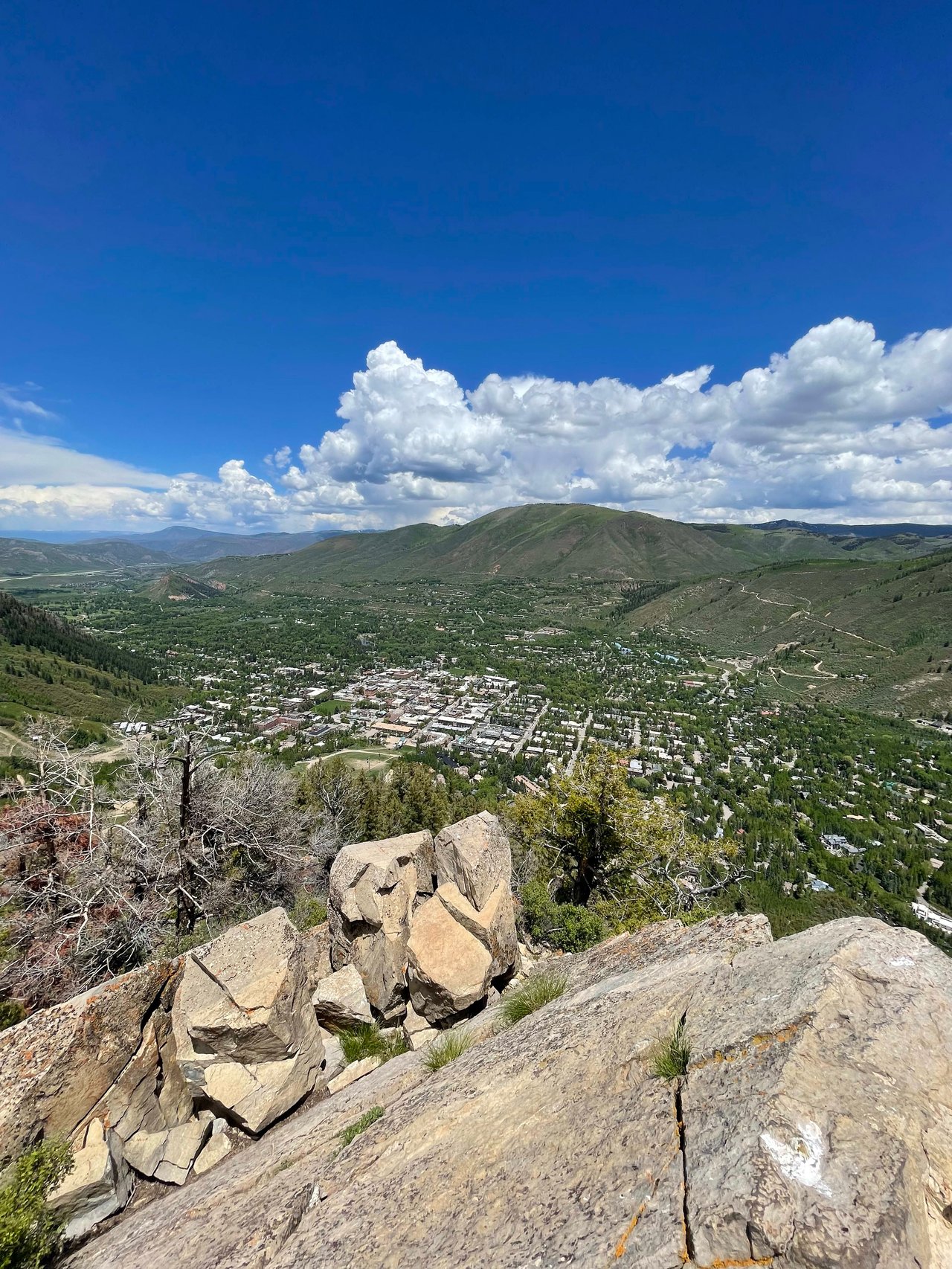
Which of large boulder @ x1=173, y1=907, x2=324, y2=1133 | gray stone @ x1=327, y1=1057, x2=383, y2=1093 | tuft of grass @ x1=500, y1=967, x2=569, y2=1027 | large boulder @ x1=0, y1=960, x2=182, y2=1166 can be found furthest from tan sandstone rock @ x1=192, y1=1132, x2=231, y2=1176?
tuft of grass @ x1=500, y1=967, x2=569, y2=1027

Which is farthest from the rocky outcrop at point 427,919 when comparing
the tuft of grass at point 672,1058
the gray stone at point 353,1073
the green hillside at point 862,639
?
the green hillside at point 862,639

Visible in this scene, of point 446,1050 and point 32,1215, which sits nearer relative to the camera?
point 32,1215

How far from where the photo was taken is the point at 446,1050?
8008 mm

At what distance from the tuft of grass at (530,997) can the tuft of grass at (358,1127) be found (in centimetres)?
247

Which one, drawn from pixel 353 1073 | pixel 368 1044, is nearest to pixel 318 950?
pixel 368 1044

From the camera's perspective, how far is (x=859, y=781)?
83500 mm

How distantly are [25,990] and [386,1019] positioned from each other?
864 cm

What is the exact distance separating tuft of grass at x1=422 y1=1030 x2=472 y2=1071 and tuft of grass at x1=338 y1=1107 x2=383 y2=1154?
112 cm

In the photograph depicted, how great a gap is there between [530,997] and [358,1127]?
3311 mm

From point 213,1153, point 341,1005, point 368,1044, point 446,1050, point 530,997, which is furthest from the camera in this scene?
point 341,1005

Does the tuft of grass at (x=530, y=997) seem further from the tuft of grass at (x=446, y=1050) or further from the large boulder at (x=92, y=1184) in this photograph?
the large boulder at (x=92, y=1184)

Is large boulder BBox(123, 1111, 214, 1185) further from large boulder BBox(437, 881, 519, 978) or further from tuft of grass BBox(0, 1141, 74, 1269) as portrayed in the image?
large boulder BBox(437, 881, 519, 978)

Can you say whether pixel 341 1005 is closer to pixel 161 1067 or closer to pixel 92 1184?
pixel 161 1067

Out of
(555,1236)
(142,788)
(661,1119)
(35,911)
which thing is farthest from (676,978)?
(35,911)
